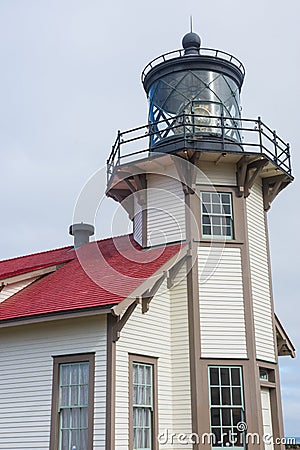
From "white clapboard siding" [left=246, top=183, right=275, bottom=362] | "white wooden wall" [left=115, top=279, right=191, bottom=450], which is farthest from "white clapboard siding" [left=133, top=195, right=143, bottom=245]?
"white clapboard siding" [left=246, top=183, right=275, bottom=362]

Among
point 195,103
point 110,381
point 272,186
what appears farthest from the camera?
point 272,186

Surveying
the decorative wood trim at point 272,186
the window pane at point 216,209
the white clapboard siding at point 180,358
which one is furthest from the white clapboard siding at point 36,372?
the decorative wood trim at point 272,186

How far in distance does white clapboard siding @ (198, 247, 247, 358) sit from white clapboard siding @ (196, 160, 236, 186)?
1.54 m

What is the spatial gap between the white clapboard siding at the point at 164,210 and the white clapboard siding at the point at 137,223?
334 millimetres

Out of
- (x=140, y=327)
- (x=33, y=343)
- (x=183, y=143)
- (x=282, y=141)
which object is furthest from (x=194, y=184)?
(x=33, y=343)

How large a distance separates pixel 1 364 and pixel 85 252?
4.25m

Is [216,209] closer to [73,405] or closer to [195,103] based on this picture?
[195,103]

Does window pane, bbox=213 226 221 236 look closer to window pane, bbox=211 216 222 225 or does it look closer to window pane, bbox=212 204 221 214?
window pane, bbox=211 216 222 225

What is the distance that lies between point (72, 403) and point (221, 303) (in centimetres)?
361

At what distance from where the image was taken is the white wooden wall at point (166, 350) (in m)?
10.3

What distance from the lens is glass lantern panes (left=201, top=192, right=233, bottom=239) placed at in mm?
12453

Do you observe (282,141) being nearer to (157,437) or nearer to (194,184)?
(194,184)

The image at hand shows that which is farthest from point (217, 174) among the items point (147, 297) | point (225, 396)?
point (225, 396)

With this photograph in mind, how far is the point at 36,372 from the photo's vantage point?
1084 cm
